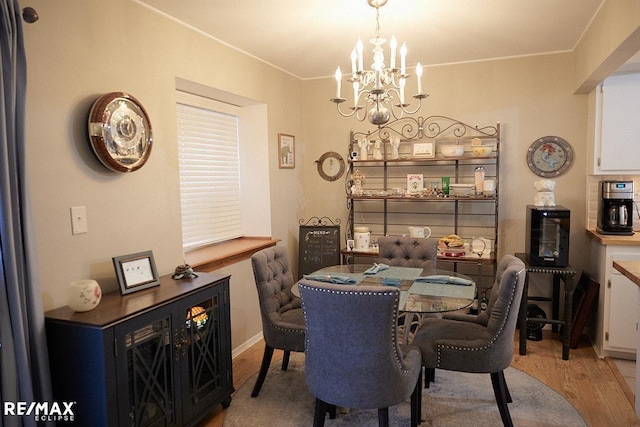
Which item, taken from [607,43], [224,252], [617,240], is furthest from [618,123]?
[224,252]

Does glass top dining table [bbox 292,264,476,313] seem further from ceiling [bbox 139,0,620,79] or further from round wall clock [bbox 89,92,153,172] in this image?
ceiling [bbox 139,0,620,79]

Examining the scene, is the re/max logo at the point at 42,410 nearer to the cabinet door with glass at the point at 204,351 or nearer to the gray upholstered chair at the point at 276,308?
the cabinet door with glass at the point at 204,351

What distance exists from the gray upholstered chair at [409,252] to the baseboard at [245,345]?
1327 mm

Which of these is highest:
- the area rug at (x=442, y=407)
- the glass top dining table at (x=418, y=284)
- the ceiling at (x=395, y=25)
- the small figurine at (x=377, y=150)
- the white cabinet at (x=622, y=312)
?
the ceiling at (x=395, y=25)

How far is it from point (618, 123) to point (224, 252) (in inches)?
129

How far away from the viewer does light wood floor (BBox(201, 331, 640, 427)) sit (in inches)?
102

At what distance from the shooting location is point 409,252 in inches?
134

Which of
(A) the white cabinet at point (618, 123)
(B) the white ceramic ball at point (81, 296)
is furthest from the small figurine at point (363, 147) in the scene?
(B) the white ceramic ball at point (81, 296)

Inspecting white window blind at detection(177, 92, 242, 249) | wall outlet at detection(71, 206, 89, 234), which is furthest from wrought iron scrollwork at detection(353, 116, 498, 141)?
wall outlet at detection(71, 206, 89, 234)

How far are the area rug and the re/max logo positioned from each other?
912mm

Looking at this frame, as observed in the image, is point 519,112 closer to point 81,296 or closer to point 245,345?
point 245,345

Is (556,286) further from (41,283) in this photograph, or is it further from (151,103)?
(41,283)

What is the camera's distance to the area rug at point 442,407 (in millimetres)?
2553

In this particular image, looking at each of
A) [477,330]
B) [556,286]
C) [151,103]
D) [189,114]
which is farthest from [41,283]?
[556,286]
